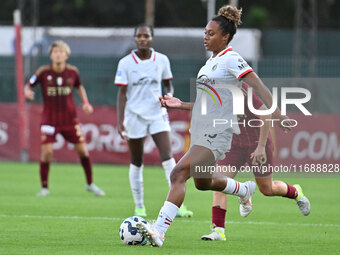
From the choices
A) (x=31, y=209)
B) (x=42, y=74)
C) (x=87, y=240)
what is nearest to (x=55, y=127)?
(x=42, y=74)

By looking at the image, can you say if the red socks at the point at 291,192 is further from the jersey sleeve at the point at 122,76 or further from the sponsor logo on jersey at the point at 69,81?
the sponsor logo on jersey at the point at 69,81

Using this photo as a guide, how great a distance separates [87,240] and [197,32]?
20.9 m

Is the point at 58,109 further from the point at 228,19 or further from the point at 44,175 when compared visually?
the point at 228,19

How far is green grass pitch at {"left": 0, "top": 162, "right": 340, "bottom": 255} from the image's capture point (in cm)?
841

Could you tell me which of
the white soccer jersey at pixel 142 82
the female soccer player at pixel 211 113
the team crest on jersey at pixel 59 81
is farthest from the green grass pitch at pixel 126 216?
the team crest on jersey at pixel 59 81

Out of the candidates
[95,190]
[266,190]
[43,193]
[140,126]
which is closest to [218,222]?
[266,190]

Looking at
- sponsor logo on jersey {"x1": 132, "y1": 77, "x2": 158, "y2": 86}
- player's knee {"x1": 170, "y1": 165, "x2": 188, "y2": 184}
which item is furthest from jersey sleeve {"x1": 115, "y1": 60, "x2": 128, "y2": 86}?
player's knee {"x1": 170, "y1": 165, "x2": 188, "y2": 184}

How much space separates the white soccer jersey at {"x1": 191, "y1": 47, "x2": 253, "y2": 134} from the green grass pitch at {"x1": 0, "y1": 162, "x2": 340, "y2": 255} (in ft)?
3.88

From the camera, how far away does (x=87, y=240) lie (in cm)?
884

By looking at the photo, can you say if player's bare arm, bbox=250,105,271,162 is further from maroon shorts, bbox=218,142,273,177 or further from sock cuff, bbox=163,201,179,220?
sock cuff, bbox=163,201,179,220

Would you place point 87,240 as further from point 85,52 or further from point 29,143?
point 85,52

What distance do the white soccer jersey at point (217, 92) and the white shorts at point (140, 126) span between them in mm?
2945

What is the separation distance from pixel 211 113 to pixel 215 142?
282 millimetres

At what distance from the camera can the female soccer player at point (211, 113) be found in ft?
27.0
